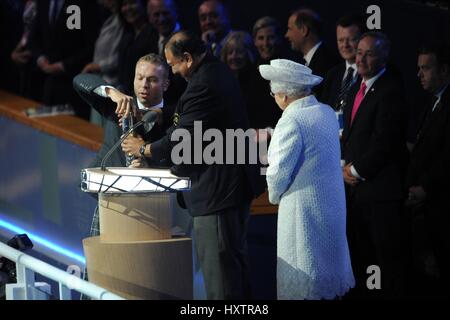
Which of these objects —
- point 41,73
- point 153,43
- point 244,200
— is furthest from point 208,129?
point 41,73

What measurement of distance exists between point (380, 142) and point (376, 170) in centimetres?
16

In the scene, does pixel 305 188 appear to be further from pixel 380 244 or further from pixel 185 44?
pixel 380 244

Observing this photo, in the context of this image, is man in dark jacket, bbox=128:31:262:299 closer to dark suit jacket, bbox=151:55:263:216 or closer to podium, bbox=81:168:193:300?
dark suit jacket, bbox=151:55:263:216

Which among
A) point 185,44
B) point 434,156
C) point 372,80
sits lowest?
point 434,156

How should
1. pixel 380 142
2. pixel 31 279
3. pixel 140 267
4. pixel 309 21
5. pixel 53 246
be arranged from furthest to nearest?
pixel 309 21
pixel 53 246
pixel 380 142
pixel 140 267
pixel 31 279

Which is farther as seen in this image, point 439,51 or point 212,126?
point 439,51

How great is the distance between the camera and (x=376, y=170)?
7477mm

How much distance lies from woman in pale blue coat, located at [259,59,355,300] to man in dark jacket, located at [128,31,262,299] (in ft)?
1.09

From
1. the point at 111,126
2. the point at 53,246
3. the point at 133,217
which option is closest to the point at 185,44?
the point at 111,126

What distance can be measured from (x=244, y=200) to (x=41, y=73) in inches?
174

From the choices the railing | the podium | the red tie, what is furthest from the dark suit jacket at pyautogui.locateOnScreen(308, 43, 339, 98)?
the railing

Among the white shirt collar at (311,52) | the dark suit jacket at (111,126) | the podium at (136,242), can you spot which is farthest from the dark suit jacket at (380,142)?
the podium at (136,242)
